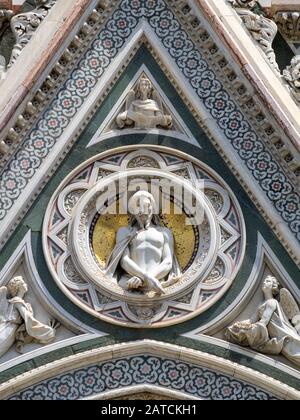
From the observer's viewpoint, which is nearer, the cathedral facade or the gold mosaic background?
the cathedral facade

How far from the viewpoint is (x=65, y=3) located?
18.9 meters

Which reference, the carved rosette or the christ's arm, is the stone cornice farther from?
the christ's arm

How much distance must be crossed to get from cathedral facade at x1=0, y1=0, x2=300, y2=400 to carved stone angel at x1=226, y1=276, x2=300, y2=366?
2cm

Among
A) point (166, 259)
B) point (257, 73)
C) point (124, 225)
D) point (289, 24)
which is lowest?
point (166, 259)

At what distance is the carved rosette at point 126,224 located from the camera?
704 inches

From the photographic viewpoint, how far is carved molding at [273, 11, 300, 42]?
752 inches

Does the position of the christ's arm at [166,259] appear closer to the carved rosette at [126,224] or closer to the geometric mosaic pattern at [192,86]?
the carved rosette at [126,224]

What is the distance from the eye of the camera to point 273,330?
699 inches

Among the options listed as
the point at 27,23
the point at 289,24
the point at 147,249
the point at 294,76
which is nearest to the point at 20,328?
the point at 147,249

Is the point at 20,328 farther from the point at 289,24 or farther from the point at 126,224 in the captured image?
the point at 289,24

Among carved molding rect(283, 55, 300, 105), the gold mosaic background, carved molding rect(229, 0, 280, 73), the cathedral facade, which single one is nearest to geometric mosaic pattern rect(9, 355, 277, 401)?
the cathedral facade

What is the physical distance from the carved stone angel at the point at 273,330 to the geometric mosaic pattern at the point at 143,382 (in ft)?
1.06

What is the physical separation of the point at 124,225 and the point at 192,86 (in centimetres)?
129
